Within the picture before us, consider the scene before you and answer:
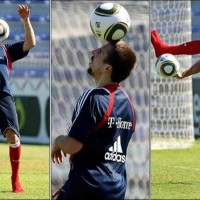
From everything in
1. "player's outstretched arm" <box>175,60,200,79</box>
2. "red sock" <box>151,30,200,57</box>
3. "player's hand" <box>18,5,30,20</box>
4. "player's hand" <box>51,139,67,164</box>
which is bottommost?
"player's hand" <box>51,139,67,164</box>

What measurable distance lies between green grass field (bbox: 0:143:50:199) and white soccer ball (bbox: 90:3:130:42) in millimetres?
2198

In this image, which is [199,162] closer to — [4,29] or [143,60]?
[143,60]

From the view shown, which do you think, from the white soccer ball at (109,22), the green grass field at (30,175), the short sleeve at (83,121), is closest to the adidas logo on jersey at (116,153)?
the short sleeve at (83,121)

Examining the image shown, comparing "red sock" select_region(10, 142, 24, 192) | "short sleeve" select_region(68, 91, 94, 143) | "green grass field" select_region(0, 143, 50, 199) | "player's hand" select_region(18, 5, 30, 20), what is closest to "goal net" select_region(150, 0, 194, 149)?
"green grass field" select_region(0, 143, 50, 199)

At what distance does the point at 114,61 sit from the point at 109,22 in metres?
0.90

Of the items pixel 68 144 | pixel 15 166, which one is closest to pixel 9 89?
pixel 15 166

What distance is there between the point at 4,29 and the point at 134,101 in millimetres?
1524

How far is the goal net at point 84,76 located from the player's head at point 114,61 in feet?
9.53

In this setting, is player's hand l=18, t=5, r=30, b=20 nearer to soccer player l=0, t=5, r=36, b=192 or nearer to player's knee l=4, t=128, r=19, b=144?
soccer player l=0, t=5, r=36, b=192

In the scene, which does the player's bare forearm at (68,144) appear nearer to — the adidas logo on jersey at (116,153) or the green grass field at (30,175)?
the adidas logo on jersey at (116,153)

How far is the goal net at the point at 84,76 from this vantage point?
22.6 feet

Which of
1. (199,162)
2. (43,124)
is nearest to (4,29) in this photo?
(199,162)

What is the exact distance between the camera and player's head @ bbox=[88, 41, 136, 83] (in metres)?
3.64

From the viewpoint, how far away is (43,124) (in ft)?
46.8
